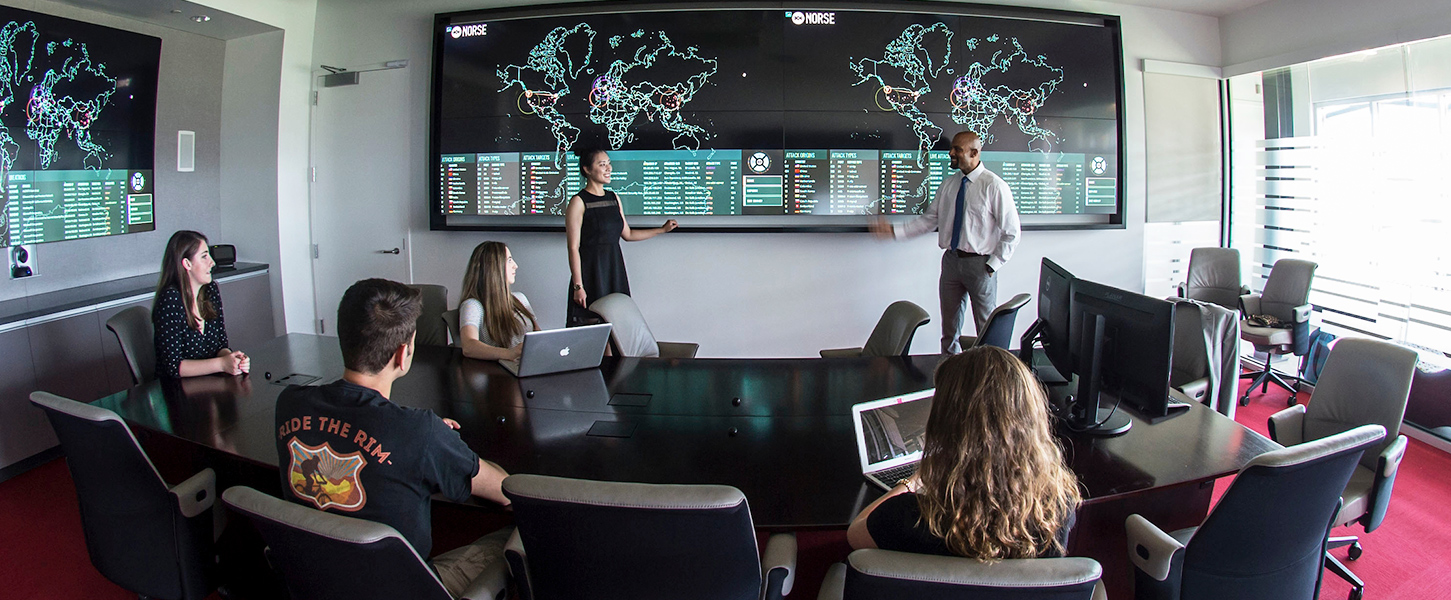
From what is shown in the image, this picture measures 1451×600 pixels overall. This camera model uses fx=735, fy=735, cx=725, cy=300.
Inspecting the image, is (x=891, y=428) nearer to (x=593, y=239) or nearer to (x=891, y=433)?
(x=891, y=433)

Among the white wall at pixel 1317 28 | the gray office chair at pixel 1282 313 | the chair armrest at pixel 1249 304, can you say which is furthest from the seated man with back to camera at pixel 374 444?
the white wall at pixel 1317 28

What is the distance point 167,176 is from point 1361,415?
21.8 ft

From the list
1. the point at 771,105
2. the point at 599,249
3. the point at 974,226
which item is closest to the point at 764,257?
the point at 771,105

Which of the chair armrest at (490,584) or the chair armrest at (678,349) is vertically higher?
the chair armrest at (678,349)

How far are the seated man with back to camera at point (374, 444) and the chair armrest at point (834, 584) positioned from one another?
2.85 ft

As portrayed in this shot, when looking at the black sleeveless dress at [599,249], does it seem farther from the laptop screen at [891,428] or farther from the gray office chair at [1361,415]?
the gray office chair at [1361,415]

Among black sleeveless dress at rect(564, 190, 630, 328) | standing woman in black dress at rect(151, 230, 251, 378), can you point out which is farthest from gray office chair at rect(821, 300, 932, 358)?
standing woman in black dress at rect(151, 230, 251, 378)

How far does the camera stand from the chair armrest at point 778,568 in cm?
176

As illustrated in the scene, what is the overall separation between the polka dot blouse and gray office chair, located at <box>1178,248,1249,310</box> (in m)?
5.81

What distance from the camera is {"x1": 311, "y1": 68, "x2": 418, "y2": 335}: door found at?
535 cm

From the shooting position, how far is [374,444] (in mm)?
1711

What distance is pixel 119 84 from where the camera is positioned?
4.57 meters

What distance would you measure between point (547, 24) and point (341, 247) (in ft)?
7.65

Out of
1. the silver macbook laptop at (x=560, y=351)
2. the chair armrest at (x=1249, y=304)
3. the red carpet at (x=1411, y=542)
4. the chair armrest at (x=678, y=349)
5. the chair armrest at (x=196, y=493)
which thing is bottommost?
the red carpet at (x=1411, y=542)
